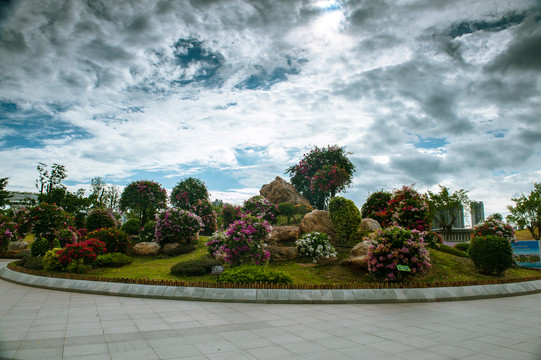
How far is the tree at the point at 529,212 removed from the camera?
30.7m

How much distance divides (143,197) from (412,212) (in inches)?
737

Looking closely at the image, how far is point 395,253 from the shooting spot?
9.38 meters

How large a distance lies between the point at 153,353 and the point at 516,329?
6.36 m

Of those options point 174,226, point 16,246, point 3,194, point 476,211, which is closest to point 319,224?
point 174,226

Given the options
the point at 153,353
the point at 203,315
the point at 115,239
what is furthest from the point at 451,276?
the point at 115,239

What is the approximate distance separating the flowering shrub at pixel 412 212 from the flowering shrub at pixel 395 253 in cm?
336

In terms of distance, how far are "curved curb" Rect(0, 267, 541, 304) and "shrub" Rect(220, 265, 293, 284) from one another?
0.74 meters

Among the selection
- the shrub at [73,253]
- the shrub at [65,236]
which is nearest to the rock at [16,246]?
the shrub at [65,236]

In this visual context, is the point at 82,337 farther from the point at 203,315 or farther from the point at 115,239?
the point at 115,239

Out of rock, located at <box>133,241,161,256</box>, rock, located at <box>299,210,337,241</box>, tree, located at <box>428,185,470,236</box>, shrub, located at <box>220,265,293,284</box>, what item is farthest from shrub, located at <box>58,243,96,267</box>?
tree, located at <box>428,185,470,236</box>

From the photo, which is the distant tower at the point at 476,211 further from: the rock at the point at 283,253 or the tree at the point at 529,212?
the rock at the point at 283,253

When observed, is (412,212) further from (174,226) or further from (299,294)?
(174,226)

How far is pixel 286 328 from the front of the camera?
18.5 feet

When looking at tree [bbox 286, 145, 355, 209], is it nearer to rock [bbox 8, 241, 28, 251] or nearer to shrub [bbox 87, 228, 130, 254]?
shrub [bbox 87, 228, 130, 254]
